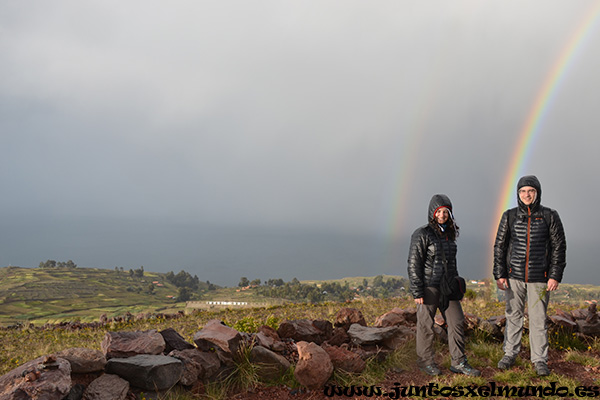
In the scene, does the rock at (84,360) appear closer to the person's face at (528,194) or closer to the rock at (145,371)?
the rock at (145,371)

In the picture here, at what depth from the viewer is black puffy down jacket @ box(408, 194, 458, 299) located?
6328 millimetres

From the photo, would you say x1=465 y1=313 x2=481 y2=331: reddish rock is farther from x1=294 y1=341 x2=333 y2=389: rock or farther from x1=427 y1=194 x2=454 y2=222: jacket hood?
x1=294 y1=341 x2=333 y2=389: rock

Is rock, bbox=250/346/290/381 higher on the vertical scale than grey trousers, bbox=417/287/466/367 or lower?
lower

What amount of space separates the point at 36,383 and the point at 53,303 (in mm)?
35406

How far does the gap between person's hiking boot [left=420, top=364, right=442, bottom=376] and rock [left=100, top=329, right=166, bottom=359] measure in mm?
4390

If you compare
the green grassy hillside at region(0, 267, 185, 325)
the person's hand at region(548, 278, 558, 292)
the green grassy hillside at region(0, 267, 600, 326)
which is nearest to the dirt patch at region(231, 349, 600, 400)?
the person's hand at region(548, 278, 558, 292)

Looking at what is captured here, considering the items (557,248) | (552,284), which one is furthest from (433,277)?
(557,248)

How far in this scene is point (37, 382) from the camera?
13.2 ft

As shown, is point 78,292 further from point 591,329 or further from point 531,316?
point 591,329

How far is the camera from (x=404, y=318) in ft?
29.6

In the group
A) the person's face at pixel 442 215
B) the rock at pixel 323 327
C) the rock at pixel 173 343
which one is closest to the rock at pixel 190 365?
the rock at pixel 173 343

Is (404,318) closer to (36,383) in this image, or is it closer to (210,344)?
(210,344)

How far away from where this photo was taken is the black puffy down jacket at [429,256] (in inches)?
249

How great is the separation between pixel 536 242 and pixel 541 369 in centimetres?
216
